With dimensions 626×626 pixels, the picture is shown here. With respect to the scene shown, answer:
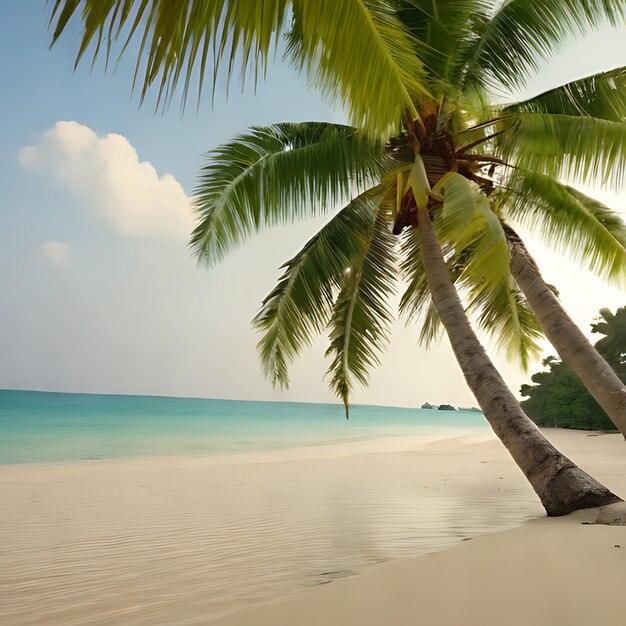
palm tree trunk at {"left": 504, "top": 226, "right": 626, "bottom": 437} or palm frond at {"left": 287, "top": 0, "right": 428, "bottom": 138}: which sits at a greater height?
palm frond at {"left": 287, "top": 0, "right": 428, "bottom": 138}

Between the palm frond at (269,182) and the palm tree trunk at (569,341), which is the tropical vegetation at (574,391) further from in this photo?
the palm frond at (269,182)

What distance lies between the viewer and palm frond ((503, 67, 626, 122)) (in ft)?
21.9

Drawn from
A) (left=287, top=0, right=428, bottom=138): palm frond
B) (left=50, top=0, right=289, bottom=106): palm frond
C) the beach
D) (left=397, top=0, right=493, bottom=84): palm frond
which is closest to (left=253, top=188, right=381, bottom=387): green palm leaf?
(left=397, top=0, right=493, bottom=84): palm frond

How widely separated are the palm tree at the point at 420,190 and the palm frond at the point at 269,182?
0.02 m

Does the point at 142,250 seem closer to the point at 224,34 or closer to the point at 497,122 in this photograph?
the point at 497,122

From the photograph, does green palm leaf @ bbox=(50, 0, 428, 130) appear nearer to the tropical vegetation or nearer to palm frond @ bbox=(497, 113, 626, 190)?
palm frond @ bbox=(497, 113, 626, 190)

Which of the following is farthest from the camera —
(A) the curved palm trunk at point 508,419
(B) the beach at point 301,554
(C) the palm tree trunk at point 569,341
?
(C) the palm tree trunk at point 569,341

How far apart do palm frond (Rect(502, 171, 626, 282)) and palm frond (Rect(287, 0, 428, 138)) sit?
317 cm

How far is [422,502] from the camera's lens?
21.6 feet

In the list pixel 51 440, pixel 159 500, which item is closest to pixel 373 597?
pixel 159 500

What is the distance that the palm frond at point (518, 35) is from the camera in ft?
21.5

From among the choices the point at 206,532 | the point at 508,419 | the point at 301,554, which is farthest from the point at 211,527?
the point at 508,419

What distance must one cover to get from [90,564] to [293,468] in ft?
24.7

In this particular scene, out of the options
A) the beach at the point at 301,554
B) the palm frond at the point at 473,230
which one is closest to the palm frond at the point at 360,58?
the palm frond at the point at 473,230
